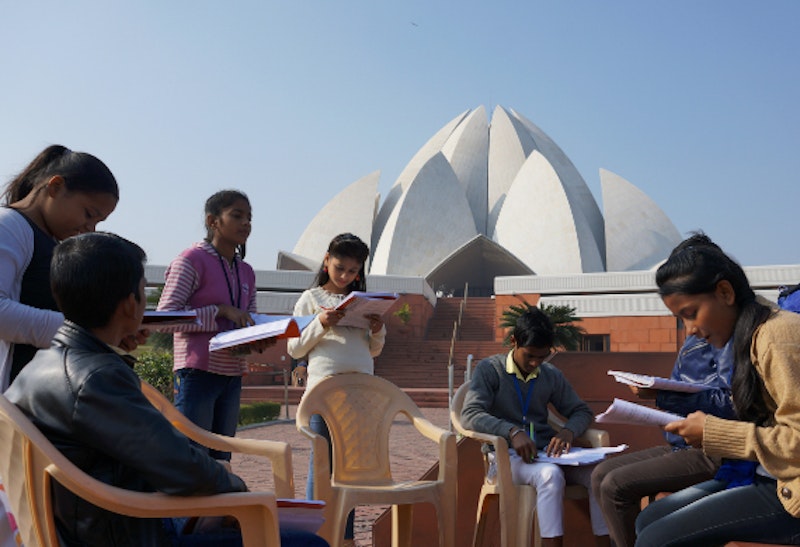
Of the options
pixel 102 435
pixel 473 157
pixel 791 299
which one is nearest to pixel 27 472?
pixel 102 435

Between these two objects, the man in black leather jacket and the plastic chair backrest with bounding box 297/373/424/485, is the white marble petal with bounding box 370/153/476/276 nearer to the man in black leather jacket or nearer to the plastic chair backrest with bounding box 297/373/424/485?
the plastic chair backrest with bounding box 297/373/424/485

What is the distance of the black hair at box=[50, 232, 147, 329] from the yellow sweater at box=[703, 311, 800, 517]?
1.02 meters

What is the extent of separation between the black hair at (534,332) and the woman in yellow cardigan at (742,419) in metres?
0.76

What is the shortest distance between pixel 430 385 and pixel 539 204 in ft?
42.4

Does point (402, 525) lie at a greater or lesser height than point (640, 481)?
lesser

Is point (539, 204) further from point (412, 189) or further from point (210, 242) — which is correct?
point (210, 242)

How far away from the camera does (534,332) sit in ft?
7.45

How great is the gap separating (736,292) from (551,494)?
887 millimetres

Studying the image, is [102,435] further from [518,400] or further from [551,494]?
[518,400]

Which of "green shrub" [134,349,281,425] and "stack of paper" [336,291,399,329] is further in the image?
"green shrub" [134,349,281,425]

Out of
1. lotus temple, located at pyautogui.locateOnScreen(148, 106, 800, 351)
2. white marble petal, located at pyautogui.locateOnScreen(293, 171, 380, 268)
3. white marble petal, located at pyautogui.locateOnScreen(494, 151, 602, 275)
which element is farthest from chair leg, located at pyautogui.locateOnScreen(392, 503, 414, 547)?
white marble petal, located at pyautogui.locateOnScreen(293, 171, 380, 268)

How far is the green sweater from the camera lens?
91.7 inches

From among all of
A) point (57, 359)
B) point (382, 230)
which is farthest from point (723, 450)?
point (382, 230)

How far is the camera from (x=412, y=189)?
80.8 feet
